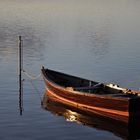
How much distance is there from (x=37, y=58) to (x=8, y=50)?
846 centimetres

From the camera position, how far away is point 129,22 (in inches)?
4397

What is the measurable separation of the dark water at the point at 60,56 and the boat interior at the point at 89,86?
2.40 meters

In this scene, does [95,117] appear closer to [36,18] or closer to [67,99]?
[67,99]

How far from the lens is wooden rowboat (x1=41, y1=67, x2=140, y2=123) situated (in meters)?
34.8

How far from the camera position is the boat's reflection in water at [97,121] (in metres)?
34.1

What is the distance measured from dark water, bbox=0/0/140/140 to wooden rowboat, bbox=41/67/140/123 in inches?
82.6

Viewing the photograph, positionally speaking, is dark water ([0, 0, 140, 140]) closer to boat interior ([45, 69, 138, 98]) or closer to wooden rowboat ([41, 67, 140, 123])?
wooden rowboat ([41, 67, 140, 123])

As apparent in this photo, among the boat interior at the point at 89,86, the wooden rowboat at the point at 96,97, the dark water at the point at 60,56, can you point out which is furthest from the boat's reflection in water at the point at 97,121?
the boat interior at the point at 89,86

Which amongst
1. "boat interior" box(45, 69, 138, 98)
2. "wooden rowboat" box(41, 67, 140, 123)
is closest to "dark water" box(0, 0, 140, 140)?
"wooden rowboat" box(41, 67, 140, 123)

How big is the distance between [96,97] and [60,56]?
32.4 meters

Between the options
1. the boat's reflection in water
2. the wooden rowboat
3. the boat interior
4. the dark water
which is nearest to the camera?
the boat's reflection in water

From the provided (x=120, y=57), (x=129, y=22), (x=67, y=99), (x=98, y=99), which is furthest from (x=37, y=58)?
(x=129, y=22)

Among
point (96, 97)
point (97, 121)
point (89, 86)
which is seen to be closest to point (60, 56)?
point (89, 86)

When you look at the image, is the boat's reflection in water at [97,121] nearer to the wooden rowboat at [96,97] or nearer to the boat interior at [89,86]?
the wooden rowboat at [96,97]
